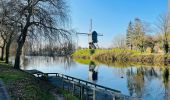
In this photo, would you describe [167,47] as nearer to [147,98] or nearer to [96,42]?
[96,42]

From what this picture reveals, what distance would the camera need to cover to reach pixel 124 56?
81.1 m

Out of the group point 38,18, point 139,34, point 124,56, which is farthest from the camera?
point 139,34

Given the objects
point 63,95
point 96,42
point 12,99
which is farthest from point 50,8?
point 96,42

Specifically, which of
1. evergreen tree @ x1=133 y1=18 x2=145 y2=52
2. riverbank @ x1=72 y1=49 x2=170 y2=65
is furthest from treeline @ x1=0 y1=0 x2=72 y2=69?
evergreen tree @ x1=133 y1=18 x2=145 y2=52

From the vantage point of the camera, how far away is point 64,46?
25.3m

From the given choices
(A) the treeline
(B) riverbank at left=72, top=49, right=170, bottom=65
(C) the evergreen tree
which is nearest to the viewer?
(A) the treeline

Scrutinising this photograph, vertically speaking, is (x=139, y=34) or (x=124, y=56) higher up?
(x=139, y=34)

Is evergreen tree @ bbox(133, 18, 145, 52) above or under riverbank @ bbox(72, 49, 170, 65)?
above

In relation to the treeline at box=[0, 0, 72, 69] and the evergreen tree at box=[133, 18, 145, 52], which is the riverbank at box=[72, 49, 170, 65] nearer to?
the evergreen tree at box=[133, 18, 145, 52]

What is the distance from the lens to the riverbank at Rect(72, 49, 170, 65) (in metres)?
66.8

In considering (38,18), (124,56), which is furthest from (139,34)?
(38,18)

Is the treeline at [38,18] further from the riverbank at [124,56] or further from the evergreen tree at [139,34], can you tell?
the evergreen tree at [139,34]

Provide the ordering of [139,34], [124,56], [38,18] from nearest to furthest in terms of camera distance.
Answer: [38,18] → [124,56] → [139,34]

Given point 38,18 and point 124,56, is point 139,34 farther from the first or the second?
point 38,18
